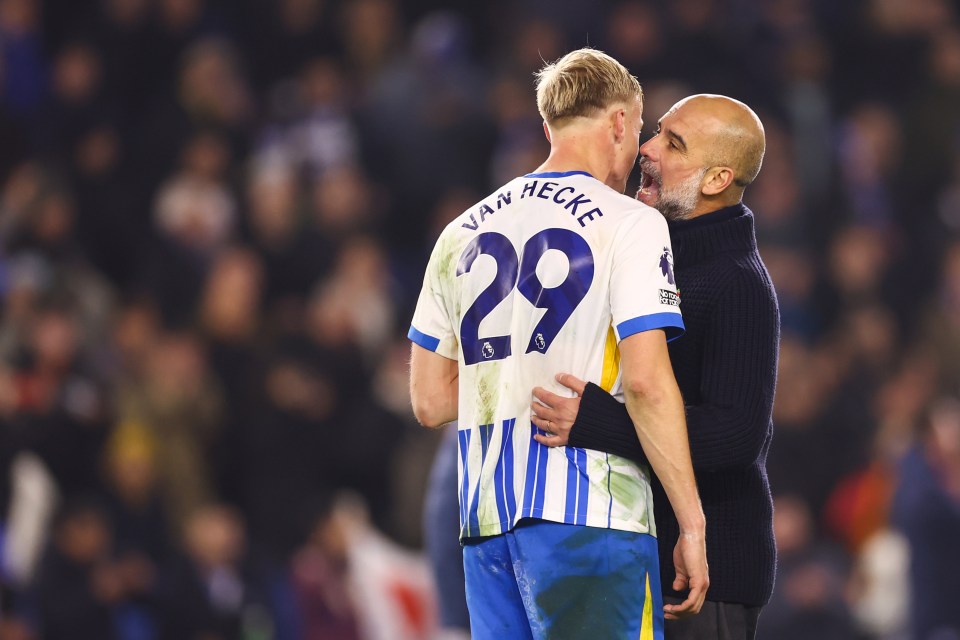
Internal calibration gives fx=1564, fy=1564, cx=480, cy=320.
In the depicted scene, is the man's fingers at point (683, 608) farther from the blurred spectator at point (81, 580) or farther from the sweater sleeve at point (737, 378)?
the blurred spectator at point (81, 580)

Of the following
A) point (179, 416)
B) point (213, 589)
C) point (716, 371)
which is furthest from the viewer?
point (179, 416)

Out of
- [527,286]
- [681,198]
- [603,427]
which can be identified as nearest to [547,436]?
[603,427]

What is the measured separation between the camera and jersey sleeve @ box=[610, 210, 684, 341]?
3.89m

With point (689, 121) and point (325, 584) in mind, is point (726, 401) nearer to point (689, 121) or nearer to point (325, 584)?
point (689, 121)

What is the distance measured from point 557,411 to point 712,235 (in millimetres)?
716

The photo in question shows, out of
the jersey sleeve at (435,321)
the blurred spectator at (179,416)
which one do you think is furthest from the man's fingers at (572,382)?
the blurred spectator at (179,416)

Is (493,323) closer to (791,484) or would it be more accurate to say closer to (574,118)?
(574,118)

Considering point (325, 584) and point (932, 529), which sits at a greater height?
point (932, 529)

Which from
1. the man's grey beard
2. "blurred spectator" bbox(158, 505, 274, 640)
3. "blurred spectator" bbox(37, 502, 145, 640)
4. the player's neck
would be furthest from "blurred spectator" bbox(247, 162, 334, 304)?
the player's neck

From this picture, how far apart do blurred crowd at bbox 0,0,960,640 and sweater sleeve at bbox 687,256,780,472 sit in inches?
205

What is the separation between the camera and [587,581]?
3.91 meters

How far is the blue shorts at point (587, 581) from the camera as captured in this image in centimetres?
391

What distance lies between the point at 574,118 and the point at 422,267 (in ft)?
23.3

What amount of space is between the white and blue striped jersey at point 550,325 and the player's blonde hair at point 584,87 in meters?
0.18
